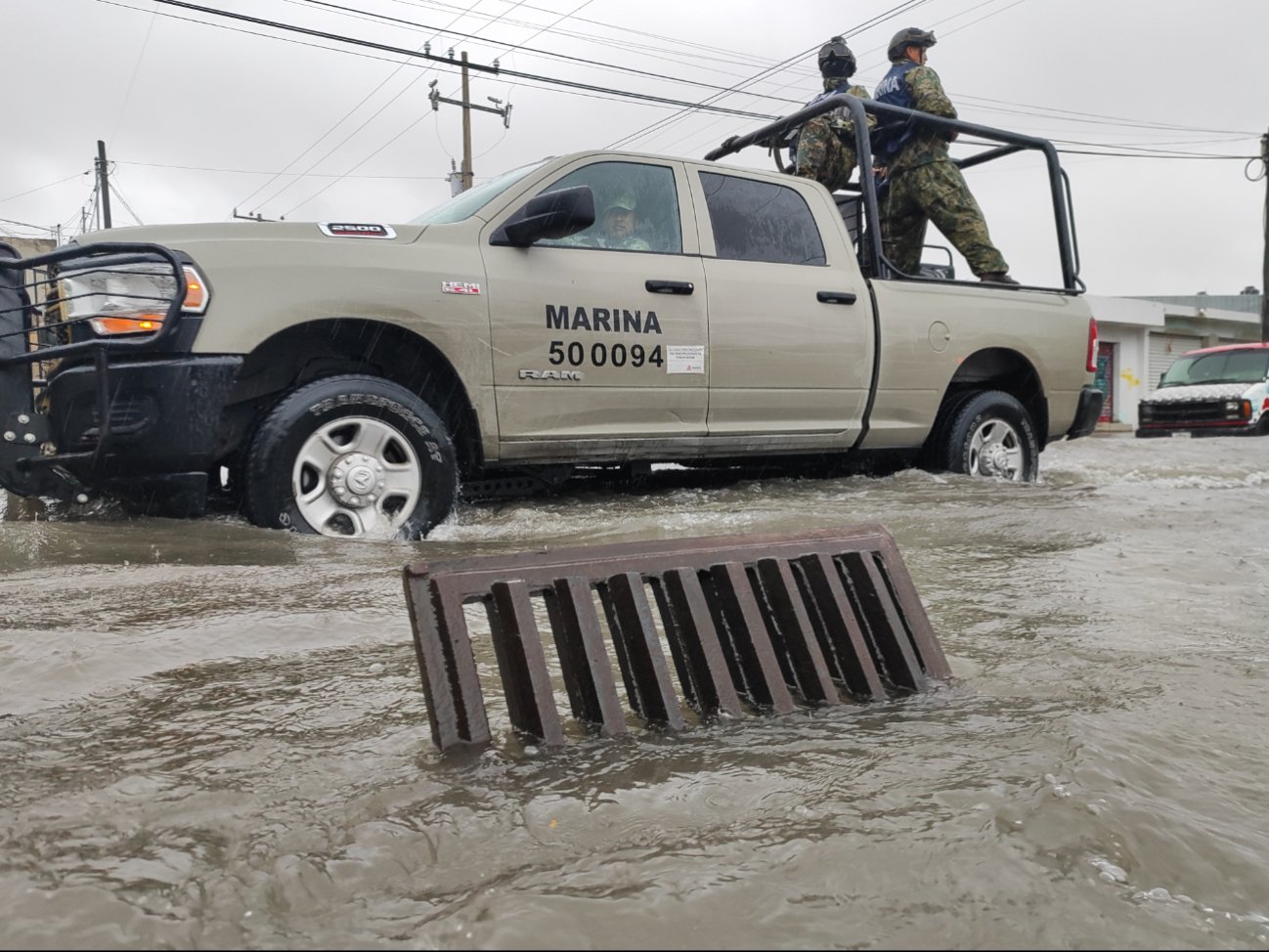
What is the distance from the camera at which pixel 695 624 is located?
A: 6.07ft

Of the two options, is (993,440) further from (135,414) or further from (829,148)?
(135,414)

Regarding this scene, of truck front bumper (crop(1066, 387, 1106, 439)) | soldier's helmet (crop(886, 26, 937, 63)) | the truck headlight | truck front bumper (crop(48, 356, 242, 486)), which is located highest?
soldier's helmet (crop(886, 26, 937, 63))

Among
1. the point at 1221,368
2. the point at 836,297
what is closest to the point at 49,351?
the point at 836,297

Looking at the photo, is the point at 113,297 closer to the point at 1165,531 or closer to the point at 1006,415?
the point at 1165,531

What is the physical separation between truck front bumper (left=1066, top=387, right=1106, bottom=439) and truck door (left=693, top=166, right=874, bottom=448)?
1819 mm

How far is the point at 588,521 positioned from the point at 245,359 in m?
1.45

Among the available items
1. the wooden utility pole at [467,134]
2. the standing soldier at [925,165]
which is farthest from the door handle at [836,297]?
the wooden utility pole at [467,134]

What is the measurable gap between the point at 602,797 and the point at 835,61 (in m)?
6.84

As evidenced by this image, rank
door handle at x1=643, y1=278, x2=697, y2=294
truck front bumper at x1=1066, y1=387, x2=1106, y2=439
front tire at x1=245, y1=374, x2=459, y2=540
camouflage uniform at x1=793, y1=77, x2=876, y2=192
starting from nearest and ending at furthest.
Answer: front tire at x1=245, y1=374, x2=459, y2=540, door handle at x1=643, y1=278, x2=697, y2=294, camouflage uniform at x1=793, y1=77, x2=876, y2=192, truck front bumper at x1=1066, y1=387, x2=1106, y2=439

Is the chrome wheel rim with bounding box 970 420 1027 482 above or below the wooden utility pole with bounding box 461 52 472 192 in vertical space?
below

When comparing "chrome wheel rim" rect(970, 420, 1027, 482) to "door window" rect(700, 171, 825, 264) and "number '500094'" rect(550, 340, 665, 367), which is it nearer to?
"door window" rect(700, 171, 825, 264)

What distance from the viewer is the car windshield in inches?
625

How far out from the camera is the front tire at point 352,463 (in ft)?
11.7

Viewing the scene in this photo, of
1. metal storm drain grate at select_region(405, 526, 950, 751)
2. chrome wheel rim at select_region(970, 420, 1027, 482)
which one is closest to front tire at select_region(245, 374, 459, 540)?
metal storm drain grate at select_region(405, 526, 950, 751)
